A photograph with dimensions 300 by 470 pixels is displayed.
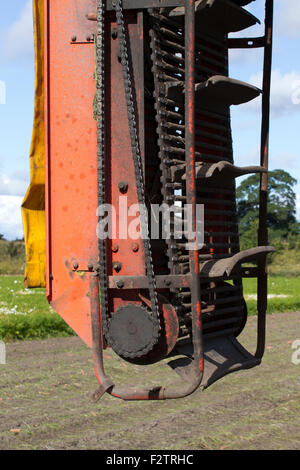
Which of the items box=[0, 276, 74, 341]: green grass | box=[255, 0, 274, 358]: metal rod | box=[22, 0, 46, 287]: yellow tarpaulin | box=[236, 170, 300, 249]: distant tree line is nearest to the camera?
box=[22, 0, 46, 287]: yellow tarpaulin

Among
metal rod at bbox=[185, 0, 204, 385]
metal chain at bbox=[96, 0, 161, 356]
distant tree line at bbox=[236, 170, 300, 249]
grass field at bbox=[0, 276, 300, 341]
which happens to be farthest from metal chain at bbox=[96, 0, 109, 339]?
distant tree line at bbox=[236, 170, 300, 249]

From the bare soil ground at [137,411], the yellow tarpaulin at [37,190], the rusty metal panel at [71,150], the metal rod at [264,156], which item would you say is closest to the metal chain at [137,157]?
the rusty metal panel at [71,150]

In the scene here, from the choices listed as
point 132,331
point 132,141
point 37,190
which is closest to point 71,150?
point 132,141

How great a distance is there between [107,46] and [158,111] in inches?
18.1

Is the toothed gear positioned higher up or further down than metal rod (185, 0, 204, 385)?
further down

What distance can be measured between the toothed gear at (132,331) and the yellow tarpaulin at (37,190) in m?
0.80

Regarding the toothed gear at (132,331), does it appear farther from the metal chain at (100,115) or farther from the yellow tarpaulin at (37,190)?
the yellow tarpaulin at (37,190)

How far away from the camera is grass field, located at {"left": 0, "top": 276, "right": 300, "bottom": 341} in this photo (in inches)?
422

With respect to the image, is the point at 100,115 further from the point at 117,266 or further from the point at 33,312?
the point at 33,312

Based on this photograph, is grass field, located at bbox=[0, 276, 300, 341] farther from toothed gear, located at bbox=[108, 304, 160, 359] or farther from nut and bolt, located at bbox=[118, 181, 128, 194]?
nut and bolt, located at bbox=[118, 181, 128, 194]

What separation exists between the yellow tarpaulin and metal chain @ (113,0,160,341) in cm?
57

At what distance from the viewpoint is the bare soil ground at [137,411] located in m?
5.30

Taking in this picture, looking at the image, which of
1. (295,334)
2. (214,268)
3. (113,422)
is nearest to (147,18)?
(214,268)
